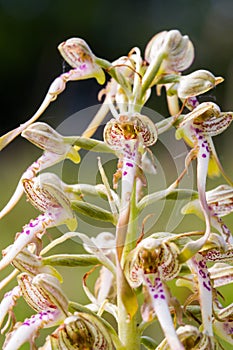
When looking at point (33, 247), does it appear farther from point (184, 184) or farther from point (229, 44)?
point (229, 44)

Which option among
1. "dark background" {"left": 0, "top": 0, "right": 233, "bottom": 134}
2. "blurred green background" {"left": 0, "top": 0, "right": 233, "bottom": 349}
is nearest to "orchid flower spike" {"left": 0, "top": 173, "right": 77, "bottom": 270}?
"blurred green background" {"left": 0, "top": 0, "right": 233, "bottom": 349}

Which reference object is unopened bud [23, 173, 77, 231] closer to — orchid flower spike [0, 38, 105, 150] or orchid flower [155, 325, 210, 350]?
orchid flower spike [0, 38, 105, 150]

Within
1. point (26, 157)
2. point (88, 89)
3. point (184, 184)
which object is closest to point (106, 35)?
point (88, 89)

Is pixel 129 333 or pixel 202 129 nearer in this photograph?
pixel 129 333

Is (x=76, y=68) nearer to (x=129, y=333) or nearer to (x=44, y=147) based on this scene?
(x=44, y=147)

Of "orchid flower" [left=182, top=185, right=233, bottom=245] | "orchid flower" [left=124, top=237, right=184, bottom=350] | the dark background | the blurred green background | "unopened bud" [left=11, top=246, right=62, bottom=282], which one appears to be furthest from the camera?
the dark background

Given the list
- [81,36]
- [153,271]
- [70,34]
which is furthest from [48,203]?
[70,34]
